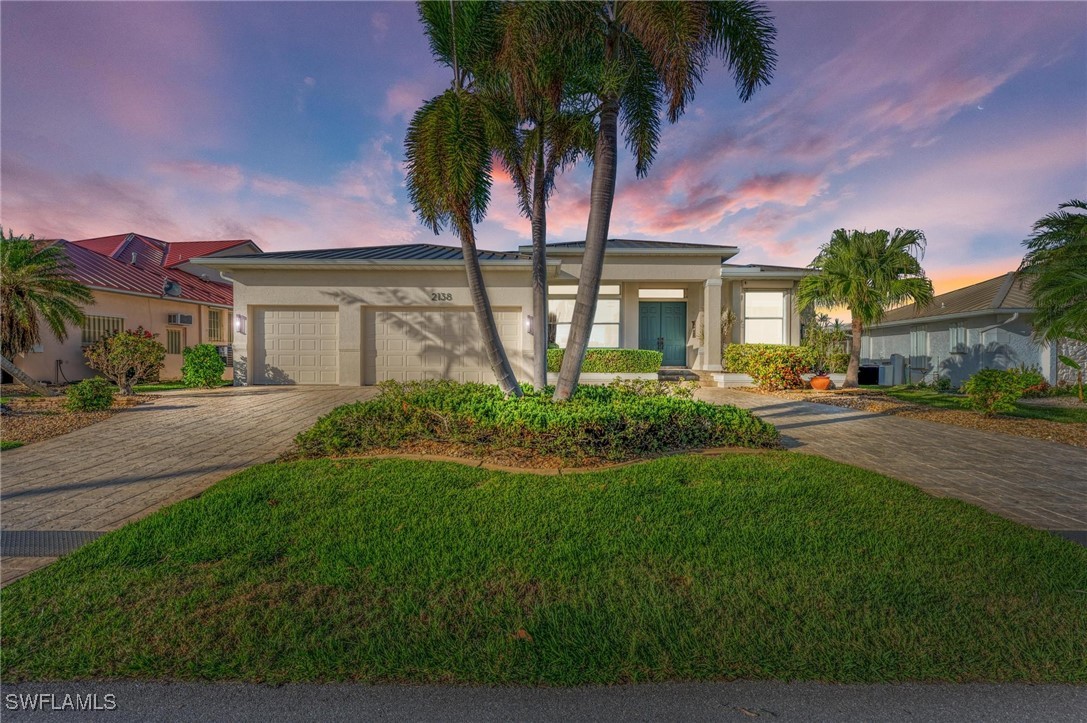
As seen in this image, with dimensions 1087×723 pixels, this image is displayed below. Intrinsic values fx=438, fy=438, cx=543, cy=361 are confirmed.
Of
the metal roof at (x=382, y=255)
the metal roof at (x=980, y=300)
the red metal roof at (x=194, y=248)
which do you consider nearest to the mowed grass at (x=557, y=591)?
the metal roof at (x=382, y=255)

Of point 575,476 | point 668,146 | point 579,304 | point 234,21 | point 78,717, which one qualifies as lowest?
point 78,717

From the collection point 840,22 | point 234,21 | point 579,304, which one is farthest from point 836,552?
point 234,21

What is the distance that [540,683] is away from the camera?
1984 millimetres

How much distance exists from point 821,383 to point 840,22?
9.54 metres

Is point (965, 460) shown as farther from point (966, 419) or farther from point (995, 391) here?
point (995, 391)

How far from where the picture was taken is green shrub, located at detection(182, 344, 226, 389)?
41.8 feet

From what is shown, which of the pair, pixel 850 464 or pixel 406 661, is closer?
pixel 406 661

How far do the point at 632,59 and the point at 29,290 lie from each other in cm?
1560

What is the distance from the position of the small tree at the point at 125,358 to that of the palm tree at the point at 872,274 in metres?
18.8

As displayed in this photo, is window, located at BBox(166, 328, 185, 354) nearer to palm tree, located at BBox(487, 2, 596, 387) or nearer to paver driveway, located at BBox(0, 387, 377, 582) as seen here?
paver driveway, located at BBox(0, 387, 377, 582)

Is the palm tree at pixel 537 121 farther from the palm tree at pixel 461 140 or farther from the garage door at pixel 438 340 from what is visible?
the garage door at pixel 438 340

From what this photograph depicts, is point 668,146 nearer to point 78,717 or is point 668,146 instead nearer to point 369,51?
point 369,51

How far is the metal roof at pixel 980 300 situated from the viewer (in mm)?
15594

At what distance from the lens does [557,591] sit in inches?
103
